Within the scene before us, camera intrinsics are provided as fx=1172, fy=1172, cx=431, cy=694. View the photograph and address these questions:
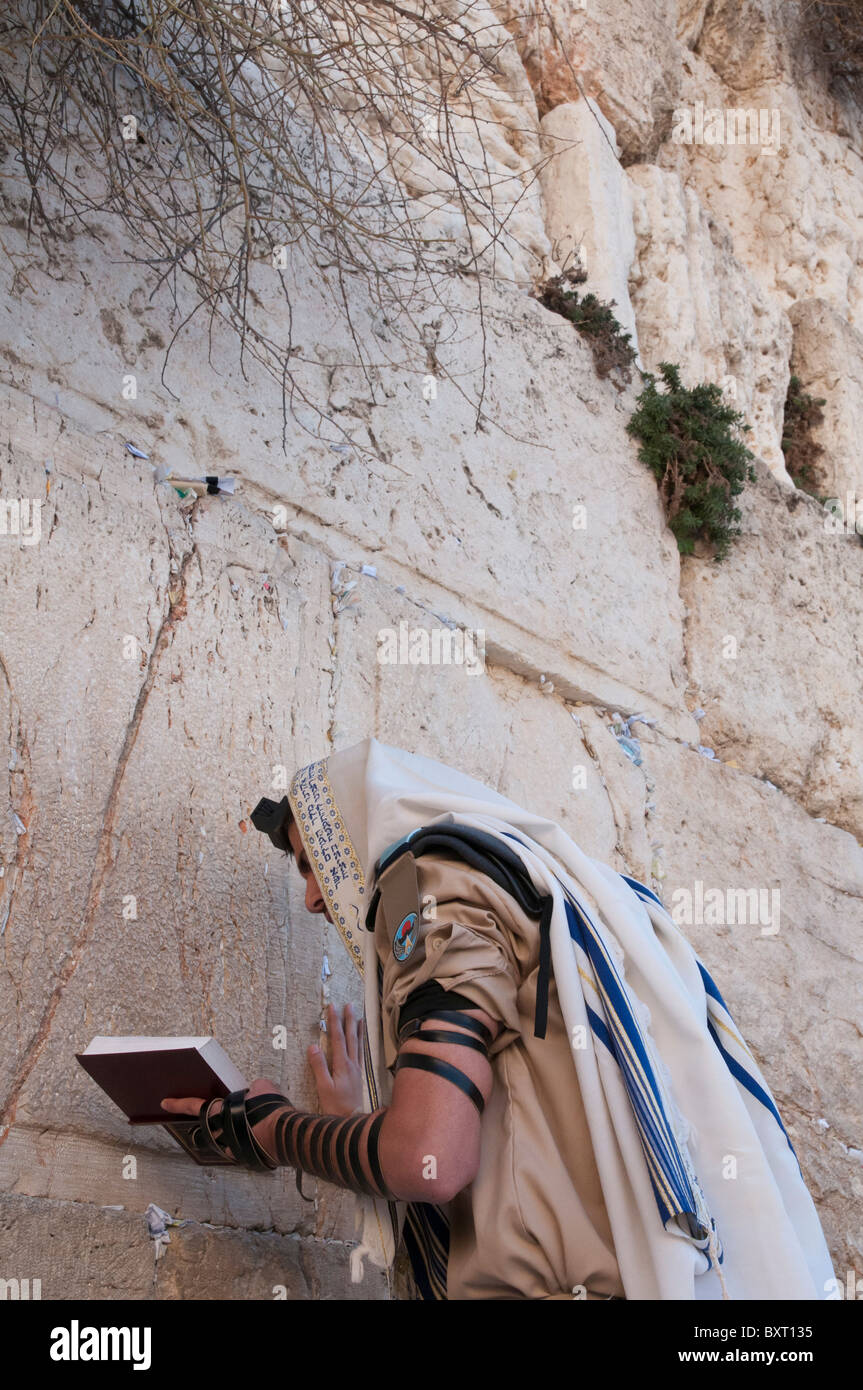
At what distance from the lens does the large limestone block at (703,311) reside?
4.79m

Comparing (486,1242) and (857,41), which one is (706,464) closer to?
(486,1242)

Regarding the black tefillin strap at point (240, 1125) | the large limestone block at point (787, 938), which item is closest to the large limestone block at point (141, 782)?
the black tefillin strap at point (240, 1125)

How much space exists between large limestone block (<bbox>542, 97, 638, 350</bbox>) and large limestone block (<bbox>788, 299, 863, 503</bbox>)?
1.17 meters

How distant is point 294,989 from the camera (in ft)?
8.31

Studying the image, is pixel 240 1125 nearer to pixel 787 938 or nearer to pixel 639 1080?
pixel 639 1080

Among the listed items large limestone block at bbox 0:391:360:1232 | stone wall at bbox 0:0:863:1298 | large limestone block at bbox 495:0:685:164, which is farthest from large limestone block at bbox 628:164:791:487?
large limestone block at bbox 0:391:360:1232

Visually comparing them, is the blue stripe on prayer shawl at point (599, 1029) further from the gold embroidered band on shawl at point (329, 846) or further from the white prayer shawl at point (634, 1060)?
the gold embroidered band on shawl at point (329, 846)

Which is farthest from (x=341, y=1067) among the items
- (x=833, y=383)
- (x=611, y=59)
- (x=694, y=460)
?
(x=611, y=59)

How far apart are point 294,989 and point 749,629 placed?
2386mm

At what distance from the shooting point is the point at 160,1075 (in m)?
1.91

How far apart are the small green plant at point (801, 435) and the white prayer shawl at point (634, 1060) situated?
3.52 m

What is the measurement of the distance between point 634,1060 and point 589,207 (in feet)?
12.7

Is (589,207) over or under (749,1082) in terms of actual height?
over

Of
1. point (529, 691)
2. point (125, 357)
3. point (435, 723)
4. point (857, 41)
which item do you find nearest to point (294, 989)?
point (435, 723)
